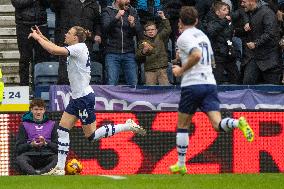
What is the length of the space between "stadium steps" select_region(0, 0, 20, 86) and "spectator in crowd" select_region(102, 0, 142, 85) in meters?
2.25

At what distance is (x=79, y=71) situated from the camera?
47.2ft

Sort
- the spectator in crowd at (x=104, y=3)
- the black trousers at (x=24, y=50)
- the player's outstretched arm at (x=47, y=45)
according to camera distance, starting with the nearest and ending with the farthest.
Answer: the player's outstretched arm at (x=47, y=45), the black trousers at (x=24, y=50), the spectator in crowd at (x=104, y=3)

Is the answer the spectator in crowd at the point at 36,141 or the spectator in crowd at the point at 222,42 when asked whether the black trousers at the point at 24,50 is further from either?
the spectator in crowd at the point at 222,42

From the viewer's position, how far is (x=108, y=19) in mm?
17922

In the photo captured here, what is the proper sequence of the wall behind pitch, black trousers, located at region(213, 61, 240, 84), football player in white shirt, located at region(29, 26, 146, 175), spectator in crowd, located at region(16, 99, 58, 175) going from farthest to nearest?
1. black trousers, located at region(213, 61, 240, 84)
2. the wall behind pitch
3. spectator in crowd, located at region(16, 99, 58, 175)
4. football player in white shirt, located at region(29, 26, 146, 175)

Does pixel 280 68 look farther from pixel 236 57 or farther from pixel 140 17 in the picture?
pixel 140 17

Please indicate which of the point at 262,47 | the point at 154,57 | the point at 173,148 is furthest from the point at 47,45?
the point at 262,47

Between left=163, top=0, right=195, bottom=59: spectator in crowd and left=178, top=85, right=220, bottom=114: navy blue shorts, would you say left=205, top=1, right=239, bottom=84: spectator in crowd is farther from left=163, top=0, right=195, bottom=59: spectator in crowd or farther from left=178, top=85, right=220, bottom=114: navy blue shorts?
left=178, top=85, right=220, bottom=114: navy blue shorts

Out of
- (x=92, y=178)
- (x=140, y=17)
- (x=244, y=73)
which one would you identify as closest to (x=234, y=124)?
(x=92, y=178)

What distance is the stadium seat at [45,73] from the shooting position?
17.7 m

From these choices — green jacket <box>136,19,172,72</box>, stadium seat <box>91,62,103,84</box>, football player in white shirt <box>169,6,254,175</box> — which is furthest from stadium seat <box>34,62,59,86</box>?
football player in white shirt <box>169,6,254,175</box>

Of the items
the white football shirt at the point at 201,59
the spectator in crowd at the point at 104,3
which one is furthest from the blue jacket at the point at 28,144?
the spectator in crowd at the point at 104,3

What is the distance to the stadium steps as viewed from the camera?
19156 millimetres

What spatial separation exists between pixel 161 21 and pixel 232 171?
409 centimetres
